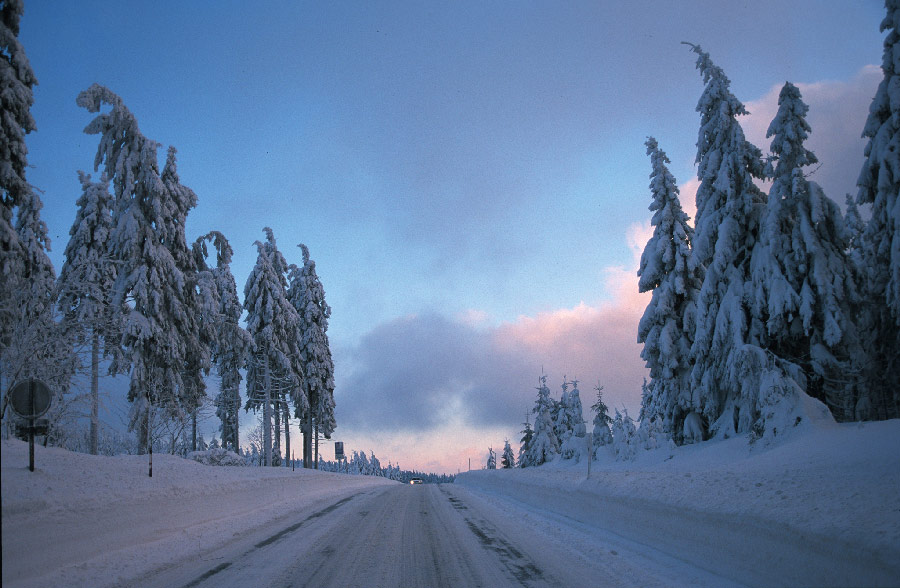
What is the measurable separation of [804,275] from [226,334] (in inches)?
1120

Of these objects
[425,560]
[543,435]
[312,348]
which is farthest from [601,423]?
[425,560]

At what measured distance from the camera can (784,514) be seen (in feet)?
19.3

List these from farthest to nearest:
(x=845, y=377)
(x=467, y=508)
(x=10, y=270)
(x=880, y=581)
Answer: (x=845, y=377) → (x=467, y=508) → (x=10, y=270) → (x=880, y=581)

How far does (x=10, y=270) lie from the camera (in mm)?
12508

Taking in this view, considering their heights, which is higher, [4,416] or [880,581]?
[4,416]

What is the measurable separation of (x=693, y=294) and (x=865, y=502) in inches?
819

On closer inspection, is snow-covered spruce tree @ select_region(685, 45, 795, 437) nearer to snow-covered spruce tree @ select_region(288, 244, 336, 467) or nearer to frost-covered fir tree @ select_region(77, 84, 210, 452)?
frost-covered fir tree @ select_region(77, 84, 210, 452)

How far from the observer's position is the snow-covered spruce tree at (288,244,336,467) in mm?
42250

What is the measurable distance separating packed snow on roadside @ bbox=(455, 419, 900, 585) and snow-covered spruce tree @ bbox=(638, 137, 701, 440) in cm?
1224

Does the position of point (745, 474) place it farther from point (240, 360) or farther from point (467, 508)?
point (240, 360)

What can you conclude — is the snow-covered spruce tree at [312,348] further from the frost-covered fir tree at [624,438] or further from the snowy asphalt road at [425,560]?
the snowy asphalt road at [425,560]

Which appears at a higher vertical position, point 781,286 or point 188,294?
point 188,294

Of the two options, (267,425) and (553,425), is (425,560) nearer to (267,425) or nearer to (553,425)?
(267,425)

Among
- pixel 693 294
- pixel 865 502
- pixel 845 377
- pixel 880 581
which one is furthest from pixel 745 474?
pixel 693 294
